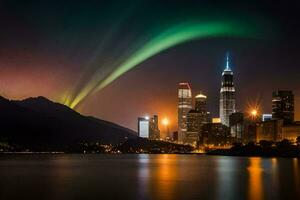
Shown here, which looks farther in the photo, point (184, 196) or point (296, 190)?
point (296, 190)

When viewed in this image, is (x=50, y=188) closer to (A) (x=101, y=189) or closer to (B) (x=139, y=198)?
(A) (x=101, y=189)

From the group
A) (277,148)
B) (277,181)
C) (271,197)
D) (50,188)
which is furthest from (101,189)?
(277,148)

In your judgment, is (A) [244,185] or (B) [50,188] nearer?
(B) [50,188]

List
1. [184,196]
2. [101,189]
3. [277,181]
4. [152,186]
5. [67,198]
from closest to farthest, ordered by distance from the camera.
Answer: [67,198] < [184,196] < [101,189] < [152,186] < [277,181]

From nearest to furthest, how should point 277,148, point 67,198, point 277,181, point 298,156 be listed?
point 67,198 < point 277,181 < point 298,156 < point 277,148

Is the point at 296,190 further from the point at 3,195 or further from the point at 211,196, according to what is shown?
the point at 3,195

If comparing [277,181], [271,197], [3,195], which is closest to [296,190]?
[271,197]

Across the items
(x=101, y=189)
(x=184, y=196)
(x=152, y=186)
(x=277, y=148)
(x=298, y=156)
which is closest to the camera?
(x=184, y=196)

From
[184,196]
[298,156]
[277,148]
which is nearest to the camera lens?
[184,196]

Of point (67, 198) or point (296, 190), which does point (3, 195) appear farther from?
point (296, 190)
